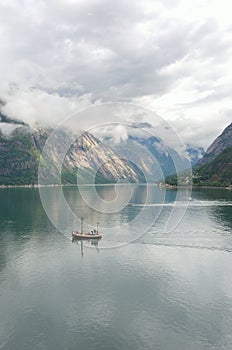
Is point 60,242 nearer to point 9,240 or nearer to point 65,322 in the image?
point 9,240

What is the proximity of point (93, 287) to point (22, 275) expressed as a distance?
16.4 metres

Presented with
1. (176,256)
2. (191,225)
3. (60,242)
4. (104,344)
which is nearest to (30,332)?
(104,344)

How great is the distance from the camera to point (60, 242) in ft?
305

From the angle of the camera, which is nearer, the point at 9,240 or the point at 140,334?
the point at 140,334

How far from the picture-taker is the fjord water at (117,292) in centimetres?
4025

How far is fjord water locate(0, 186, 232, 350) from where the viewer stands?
40250 millimetres

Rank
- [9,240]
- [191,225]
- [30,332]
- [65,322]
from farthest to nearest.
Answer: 1. [191,225]
2. [9,240]
3. [65,322]
4. [30,332]

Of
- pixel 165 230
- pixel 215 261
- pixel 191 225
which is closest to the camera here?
pixel 215 261

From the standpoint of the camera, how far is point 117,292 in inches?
2125

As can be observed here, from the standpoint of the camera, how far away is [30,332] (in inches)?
1626

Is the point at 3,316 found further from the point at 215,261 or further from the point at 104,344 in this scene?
the point at 215,261

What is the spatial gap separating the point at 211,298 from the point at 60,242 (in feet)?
172

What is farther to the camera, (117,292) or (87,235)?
(87,235)

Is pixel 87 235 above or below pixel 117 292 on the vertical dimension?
above
